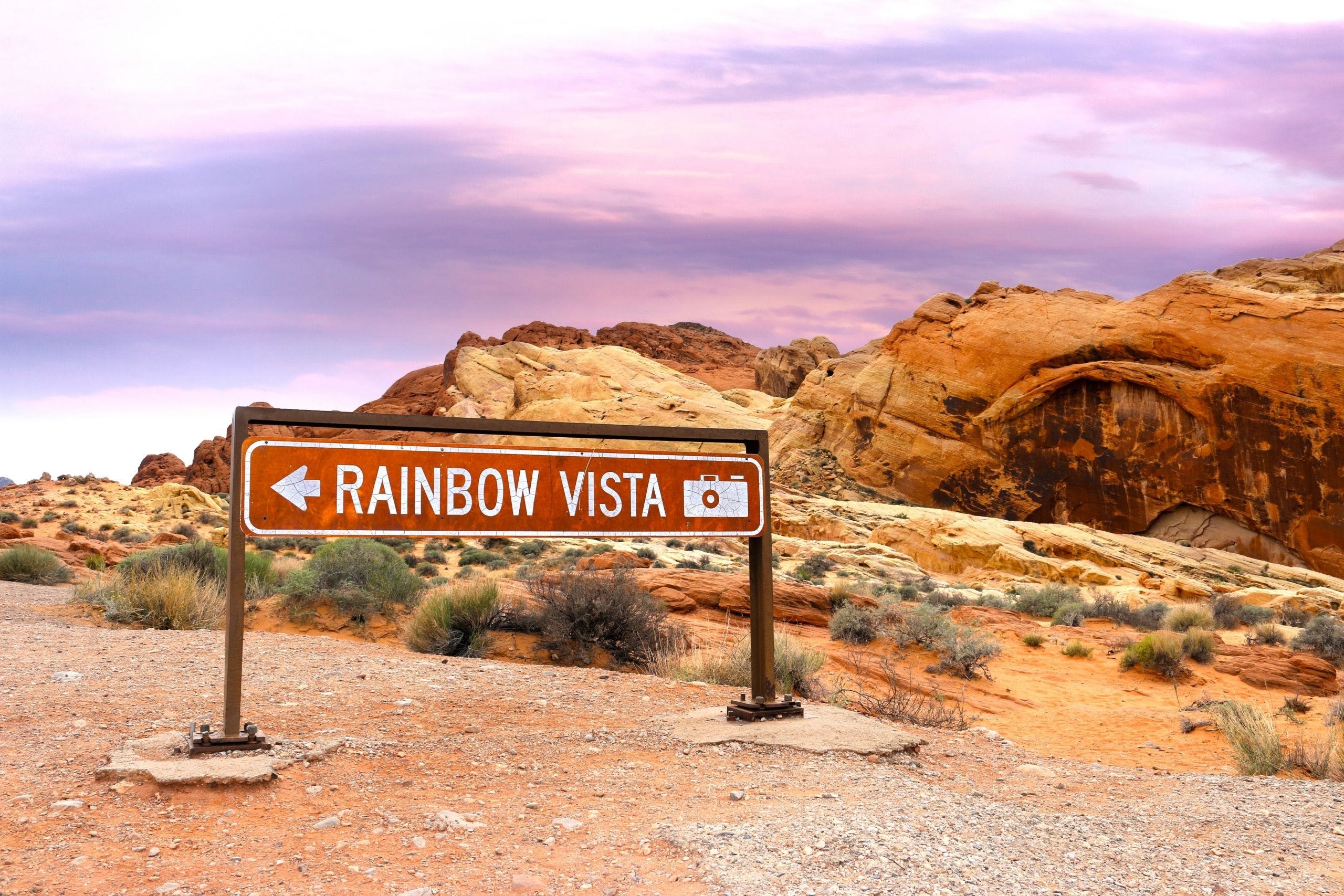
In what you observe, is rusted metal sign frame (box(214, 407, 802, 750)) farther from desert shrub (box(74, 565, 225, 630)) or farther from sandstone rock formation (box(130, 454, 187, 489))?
sandstone rock formation (box(130, 454, 187, 489))

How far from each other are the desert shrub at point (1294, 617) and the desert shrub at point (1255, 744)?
17225mm

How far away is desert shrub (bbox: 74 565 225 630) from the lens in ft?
38.7

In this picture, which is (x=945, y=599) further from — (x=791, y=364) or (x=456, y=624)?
(x=791, y=364)

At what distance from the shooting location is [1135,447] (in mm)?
41844

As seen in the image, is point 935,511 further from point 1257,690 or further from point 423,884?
point 423,884

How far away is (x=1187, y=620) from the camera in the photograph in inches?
792

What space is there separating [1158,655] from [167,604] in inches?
576

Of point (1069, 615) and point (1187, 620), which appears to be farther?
point (1069, 615)

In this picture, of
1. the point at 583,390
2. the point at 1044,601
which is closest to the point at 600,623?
the point at 1044,601

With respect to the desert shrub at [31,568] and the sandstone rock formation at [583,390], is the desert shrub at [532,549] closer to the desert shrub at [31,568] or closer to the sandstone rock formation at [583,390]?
the desert shrub at [31,568]

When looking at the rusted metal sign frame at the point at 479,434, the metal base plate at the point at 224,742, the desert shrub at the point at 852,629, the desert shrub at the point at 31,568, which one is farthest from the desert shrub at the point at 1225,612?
the desert shrub at the point at 31,568

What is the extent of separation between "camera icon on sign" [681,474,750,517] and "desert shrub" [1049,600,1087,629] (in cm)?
1566

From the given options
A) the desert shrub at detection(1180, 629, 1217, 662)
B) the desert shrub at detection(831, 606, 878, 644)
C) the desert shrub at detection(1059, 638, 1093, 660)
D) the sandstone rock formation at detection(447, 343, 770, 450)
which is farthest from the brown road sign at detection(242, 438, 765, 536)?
the sandstone rock formation at detection(447, 343, 770, 450)

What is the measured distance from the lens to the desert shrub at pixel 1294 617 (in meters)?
23.2
